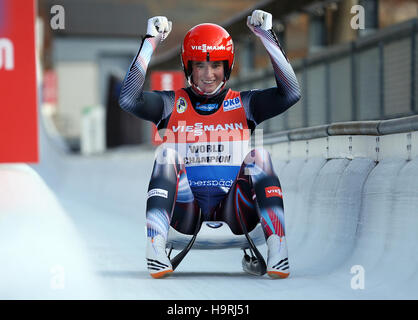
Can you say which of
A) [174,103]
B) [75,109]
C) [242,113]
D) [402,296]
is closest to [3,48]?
[174,103]

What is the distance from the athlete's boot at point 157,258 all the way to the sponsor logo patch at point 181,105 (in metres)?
0.70

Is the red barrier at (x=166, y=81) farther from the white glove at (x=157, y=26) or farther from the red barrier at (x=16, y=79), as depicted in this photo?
the white glove at (x=157, y=26)

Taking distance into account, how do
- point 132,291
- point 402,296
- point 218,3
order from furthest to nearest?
point 218,3 → point 132,291 → point 402,296

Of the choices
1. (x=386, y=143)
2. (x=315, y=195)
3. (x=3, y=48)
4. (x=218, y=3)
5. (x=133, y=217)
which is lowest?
(x=133, y=217)

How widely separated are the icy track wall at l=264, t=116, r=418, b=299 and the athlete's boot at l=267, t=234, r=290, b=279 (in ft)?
1.10

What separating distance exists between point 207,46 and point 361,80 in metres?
5.68

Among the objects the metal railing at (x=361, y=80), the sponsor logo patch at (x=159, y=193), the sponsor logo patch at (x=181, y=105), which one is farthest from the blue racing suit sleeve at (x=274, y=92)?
the metal railing at (x=361, y=80)

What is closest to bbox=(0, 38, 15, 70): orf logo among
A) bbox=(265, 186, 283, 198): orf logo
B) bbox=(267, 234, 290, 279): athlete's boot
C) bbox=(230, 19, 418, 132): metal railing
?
bbox=(265, 186, 283, 198): orf logo

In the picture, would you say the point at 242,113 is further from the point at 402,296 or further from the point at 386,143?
the point at 402,296

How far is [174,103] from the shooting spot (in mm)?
4359

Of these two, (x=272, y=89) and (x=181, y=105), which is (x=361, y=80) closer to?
(x=272, y=89)

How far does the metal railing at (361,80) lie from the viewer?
8.47 meters

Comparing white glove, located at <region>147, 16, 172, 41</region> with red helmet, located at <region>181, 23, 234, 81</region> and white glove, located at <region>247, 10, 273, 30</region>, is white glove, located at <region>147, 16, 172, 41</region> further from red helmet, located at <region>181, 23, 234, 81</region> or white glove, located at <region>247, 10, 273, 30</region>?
white glove, located at <region>247, 10, 273, 30</region>
